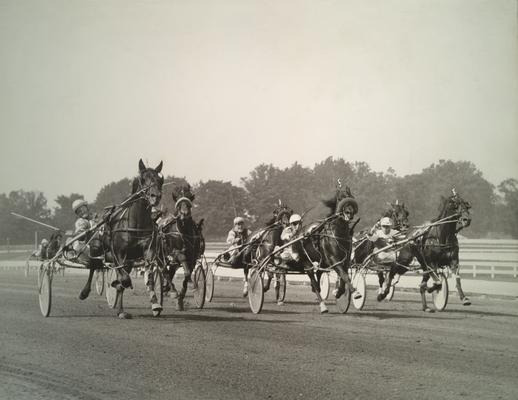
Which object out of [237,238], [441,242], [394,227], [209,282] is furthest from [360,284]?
[209,282]

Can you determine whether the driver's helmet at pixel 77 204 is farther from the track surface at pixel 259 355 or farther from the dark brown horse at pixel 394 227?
the dark brown horse at pixel 394 227

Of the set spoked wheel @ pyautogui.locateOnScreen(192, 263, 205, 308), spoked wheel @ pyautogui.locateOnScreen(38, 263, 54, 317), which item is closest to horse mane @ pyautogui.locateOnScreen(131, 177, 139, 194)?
spoked wheel @ pyautogui.locateOnScreen(38, 263, 54, 317)

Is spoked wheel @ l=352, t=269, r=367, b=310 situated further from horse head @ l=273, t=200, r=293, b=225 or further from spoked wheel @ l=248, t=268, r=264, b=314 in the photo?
spoked wheel @ l=248, t=268, r=264, b=314

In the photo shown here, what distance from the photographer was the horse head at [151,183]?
11.8 meters

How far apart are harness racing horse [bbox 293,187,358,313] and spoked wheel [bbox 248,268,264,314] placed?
111cm

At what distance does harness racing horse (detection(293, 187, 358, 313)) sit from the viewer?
12.7 metres

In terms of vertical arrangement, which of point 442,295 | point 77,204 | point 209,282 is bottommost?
point 442,295

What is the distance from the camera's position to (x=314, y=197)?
170 feet

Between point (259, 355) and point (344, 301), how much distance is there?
535cm

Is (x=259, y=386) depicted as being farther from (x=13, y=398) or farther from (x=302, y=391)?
(x=13, y=398)

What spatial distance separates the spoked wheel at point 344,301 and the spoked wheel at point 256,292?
67.7 inches

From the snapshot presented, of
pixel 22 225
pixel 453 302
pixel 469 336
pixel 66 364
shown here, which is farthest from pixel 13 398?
pixel 22 225

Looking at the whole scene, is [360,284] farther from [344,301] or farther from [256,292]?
[256,292]

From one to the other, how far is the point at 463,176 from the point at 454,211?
20.8 metres
